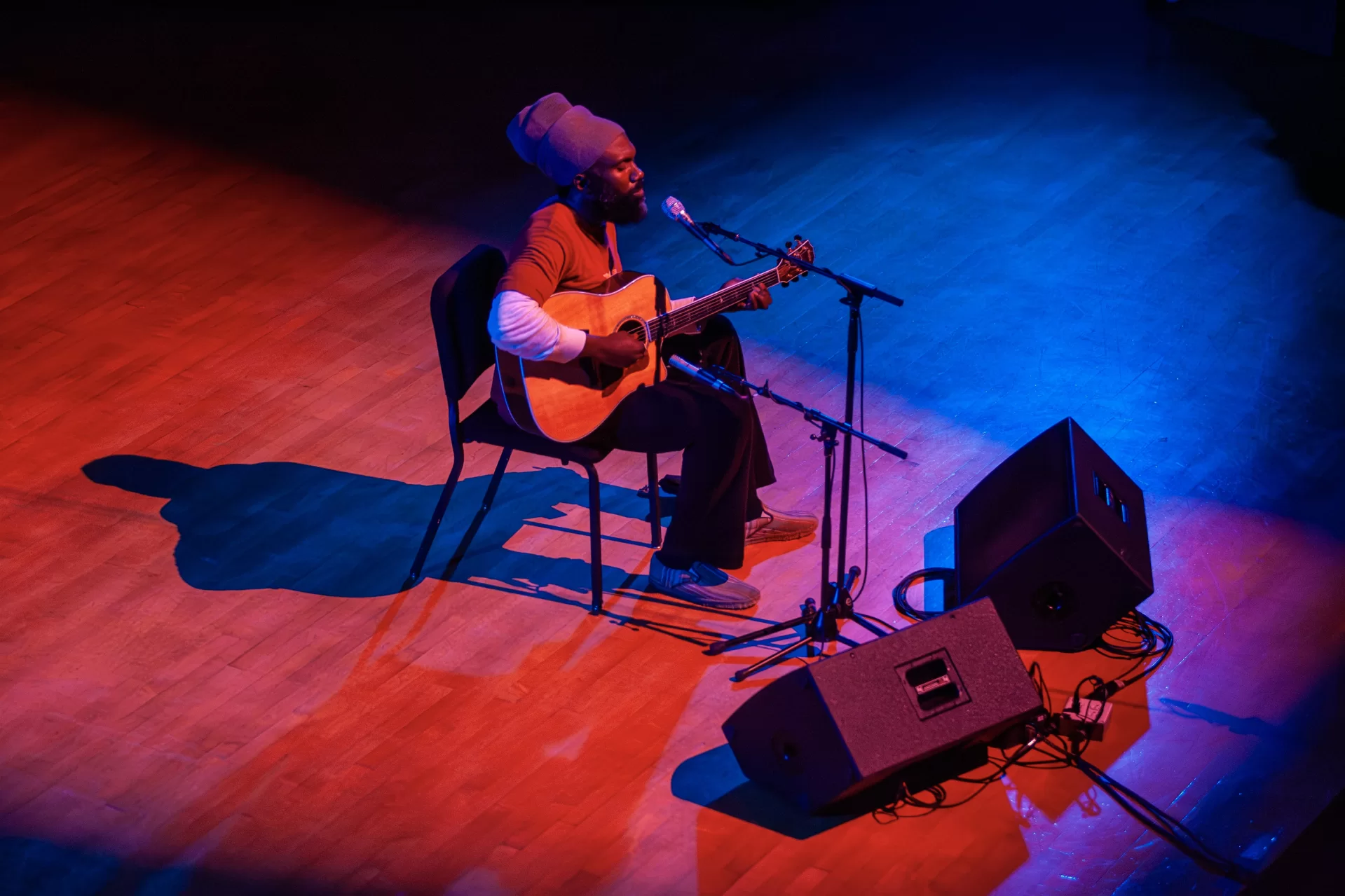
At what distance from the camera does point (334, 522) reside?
429 centimetres

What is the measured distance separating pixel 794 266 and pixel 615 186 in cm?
54

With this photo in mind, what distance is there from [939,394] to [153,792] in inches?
110

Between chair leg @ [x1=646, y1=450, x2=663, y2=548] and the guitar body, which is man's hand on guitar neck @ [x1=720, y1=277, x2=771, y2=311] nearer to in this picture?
the guitar body

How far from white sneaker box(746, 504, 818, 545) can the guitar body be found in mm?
602

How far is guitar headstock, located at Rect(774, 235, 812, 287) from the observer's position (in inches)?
146

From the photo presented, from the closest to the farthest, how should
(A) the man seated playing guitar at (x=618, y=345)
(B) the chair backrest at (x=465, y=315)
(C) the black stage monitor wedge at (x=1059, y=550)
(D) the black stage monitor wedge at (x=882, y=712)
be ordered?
(D) the black stage monitor wedge at (x=882, y=712)
(C) the black stage monitor wedge at (x=1059, y=550)
(A) the man seated playing guitar at (x=618, y=345)
(B) the chair backrest at (x=465, y=315)

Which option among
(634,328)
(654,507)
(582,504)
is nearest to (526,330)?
(634,328)

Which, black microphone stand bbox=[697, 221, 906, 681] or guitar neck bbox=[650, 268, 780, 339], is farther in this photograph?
guitar neck bbox=[650, 268, 780, 339]

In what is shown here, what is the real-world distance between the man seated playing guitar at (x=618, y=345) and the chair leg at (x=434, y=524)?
0.78ft

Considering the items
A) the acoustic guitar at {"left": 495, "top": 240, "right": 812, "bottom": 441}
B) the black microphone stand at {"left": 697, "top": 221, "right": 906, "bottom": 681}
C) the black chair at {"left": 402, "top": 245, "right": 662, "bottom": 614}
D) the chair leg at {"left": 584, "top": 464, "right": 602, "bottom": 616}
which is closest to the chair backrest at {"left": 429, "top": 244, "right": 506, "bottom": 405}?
the black chair at {"left": 402, "top": 245, "right": 662, "bottom": 614}

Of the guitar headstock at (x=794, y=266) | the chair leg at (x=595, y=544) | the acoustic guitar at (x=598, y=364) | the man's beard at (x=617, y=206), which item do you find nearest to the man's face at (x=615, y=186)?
the man's beard at (x=617, y=206)

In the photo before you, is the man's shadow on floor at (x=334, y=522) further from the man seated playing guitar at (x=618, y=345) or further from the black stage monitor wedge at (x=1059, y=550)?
the black stage monitor wedge at (x=1059, y=550)

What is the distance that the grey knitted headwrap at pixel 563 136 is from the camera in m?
3.64

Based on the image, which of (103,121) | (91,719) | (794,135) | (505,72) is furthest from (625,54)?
(91,719)
